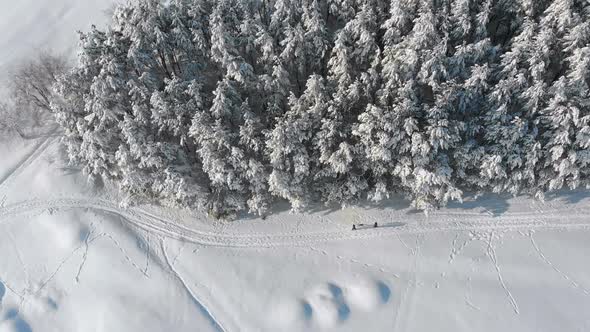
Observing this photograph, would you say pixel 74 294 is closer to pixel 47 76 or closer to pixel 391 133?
pixel 47 76

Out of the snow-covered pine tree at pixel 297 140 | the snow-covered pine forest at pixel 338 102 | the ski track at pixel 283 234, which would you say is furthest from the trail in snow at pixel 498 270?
the snow-covered pine tree at pixel 297 140

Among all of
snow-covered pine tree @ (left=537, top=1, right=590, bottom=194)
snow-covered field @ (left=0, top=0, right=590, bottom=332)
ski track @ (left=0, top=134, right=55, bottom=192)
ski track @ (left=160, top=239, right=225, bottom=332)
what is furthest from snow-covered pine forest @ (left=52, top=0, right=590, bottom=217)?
ski track @ (left=0, top=134, right=55, bottom=192)

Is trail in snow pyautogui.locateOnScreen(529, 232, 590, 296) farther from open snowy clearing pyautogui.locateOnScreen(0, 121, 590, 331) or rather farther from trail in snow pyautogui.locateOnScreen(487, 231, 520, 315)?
trail in snow pyautogui.locateOnScreen(487, 231, 520, 315)

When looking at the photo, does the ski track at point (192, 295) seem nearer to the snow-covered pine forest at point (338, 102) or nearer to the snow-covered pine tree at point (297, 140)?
the snow-covered pine forest at point (338, 102)

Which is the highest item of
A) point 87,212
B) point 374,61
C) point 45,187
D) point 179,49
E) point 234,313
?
point 179,49

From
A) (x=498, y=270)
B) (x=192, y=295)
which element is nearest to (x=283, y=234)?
(x=192, y=295)

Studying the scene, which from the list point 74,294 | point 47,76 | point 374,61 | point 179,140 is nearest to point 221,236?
point 179,140
